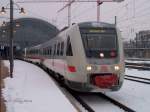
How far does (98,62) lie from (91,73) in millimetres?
547

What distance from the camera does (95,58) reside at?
1620 centimetres

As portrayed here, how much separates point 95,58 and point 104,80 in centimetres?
96

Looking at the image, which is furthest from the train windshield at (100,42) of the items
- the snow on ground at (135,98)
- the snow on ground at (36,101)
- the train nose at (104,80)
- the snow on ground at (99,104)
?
the snow on ground at (36,101)

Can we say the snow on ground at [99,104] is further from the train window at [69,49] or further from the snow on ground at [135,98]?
the train window at [69,49]

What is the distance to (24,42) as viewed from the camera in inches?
4451

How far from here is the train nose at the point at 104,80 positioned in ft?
51.9

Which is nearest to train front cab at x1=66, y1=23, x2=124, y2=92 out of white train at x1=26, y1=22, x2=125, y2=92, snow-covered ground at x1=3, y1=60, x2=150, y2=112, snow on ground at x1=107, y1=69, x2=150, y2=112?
white train at x1=26, y1=22, x2=125, y2=92

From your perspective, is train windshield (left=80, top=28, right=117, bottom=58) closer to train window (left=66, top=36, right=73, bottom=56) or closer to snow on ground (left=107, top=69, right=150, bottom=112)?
train window (left=66, top=36, right=73, bottom=56)

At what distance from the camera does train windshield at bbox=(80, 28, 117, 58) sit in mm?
16391

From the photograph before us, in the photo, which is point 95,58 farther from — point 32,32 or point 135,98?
point 32,32

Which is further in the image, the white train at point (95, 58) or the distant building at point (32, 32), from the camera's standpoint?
the distant building at point (32, 32)

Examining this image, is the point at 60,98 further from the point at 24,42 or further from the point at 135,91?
the point at 24,42

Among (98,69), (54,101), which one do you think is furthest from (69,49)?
(54,101)

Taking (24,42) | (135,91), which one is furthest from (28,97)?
(24,42)
